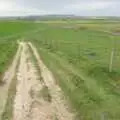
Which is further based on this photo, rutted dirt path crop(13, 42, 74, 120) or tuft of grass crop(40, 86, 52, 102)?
tuft of grass crop(40, 86, 52, 102)

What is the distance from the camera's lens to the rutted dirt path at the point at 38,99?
1352cm

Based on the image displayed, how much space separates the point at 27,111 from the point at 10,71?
1179cm

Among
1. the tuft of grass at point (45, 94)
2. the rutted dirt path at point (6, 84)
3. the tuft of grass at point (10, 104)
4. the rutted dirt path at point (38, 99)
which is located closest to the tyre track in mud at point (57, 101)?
the rutted dirt path at point (38, 99)

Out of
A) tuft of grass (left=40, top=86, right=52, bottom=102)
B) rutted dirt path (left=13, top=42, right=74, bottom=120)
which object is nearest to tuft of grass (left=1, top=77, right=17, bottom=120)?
rutted dirt path (left=13, top=42, right=74, bottom=120)

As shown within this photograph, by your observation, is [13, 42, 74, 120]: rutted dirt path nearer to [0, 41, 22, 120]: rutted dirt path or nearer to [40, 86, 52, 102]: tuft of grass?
[40, 86, 52, 102]: tuft of grass

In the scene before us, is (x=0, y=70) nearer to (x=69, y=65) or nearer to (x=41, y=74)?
(x=41, y=74)

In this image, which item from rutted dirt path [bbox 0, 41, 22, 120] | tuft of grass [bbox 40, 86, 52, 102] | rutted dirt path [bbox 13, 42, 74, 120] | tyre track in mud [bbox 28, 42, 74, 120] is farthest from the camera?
tuft of grass [bbox 40, 86, 52, 102]

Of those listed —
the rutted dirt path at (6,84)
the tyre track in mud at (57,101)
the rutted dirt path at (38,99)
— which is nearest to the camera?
the tyre track in mud at (57,101)

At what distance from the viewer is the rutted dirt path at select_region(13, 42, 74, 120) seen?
44.4 feet

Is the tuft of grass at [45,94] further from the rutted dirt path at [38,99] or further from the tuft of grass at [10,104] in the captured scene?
the tuft of grass at [10,104]

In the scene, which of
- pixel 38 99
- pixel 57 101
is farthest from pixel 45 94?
pixel 57 101

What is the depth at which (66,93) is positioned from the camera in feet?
57.7

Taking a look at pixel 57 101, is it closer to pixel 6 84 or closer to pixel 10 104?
pixel 10 104

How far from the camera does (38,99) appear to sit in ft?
54.3
